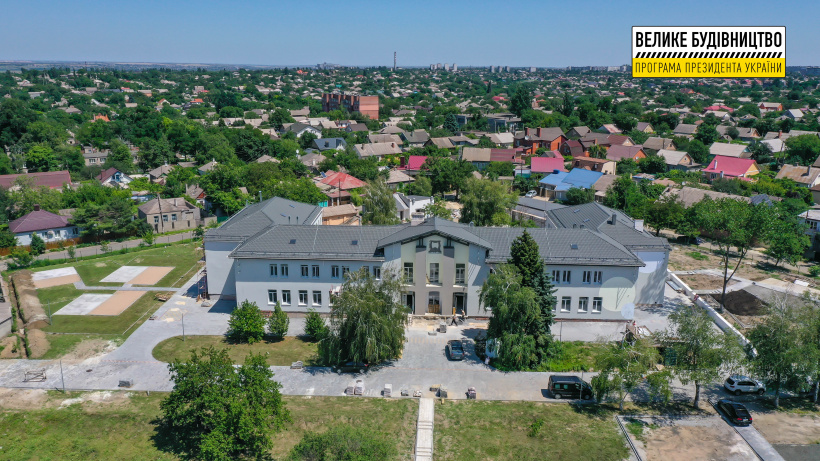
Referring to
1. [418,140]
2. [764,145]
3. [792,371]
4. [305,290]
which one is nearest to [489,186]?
[305,290]

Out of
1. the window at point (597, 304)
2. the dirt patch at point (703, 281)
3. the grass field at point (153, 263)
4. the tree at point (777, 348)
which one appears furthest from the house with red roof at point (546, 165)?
the tree at point (777, 348)

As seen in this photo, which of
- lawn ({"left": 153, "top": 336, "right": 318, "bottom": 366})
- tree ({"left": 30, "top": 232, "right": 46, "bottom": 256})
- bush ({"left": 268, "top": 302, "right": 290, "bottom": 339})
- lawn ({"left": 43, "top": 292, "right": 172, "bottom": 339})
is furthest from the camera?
tree ({"left": 30, "top": 232, "right": 46, "bottom": 256})

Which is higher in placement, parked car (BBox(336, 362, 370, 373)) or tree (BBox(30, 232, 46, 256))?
tree (BBox(30, 232, 46, 256))

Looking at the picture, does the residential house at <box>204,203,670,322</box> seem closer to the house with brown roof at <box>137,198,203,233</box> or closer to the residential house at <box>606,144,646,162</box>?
the house with brown roof at <box>137,198,203,233</box>

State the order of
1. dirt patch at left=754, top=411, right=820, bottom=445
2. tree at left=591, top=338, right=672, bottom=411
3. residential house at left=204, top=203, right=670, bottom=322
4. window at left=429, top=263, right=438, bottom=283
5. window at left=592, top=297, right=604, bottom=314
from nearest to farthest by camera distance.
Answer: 1. dirt patch at left=754, top=411, right=820, bottom=445
2. tree at left=591, top=338, right=672, bottom=411
3. residential house at left=204, top=203, right=670, bottom=322
4. window at left=429, top=263, right=438, bottom=283
5. window at left=592, top=297, right=604, bottom=314

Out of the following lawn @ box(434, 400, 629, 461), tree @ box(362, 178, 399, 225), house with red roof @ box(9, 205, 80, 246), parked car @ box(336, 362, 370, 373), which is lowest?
lawn @ box(434, 400, 629, 461)

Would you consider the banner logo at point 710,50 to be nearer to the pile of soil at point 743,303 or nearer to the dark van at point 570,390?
the pile of soil at point 743,303

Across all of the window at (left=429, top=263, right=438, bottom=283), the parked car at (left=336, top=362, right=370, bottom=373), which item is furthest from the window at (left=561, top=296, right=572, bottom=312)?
the parked car at (left=336, top=362, right=370, bottom=373)
